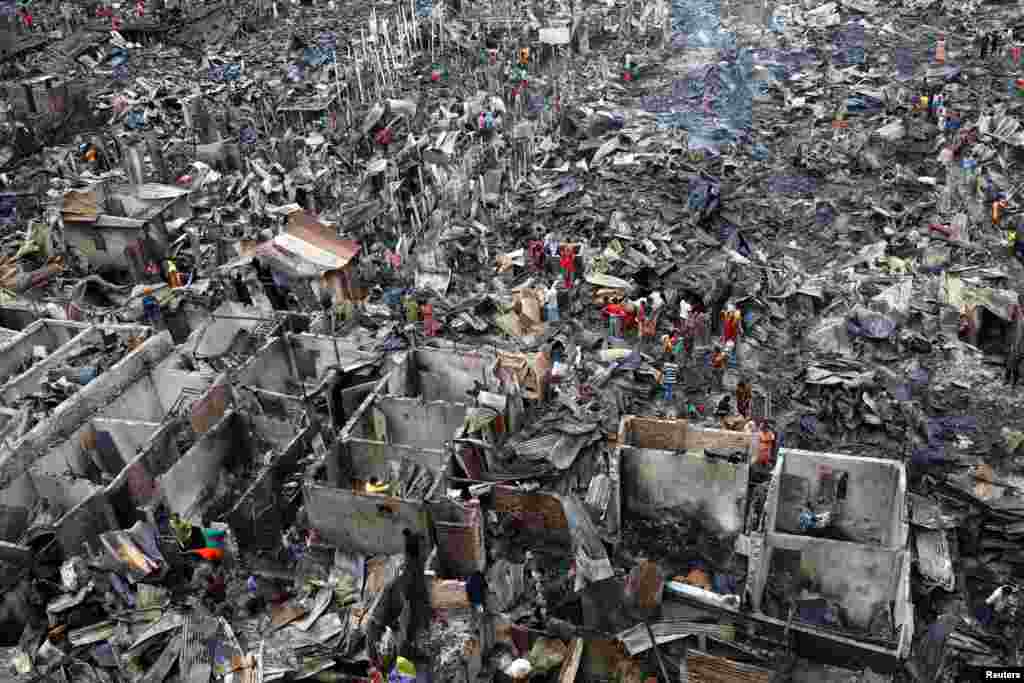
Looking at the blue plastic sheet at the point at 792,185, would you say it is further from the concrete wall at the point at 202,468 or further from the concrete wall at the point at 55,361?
the concrete wall at the point at 55,361

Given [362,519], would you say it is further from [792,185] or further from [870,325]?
[792,185]

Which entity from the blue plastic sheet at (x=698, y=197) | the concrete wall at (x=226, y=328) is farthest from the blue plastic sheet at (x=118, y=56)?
the blue plastic sheet at (x=698, y=197)

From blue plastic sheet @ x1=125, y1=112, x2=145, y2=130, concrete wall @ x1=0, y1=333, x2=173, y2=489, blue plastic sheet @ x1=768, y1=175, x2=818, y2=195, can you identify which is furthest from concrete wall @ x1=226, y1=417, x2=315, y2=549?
blue plastic sheet @ x1=125, y1=112, x2=145, y2=130

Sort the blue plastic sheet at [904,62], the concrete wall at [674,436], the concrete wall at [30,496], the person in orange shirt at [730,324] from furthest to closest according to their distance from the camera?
the blue plastic sheet at [904,62] → the person in orange shirt at [730,324] → the concrete wall at [674,436] → the concrete wall at [30,496]

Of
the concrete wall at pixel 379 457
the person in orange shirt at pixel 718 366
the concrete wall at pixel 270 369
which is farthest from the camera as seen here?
the person in orange shirt at pixel 718 366

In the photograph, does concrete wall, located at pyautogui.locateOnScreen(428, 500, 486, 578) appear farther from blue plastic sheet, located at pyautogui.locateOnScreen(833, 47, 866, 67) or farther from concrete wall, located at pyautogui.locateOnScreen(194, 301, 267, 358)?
blue plastic sheet, located at pyautogui.locateOnScreen(833, 47, 866, 67)

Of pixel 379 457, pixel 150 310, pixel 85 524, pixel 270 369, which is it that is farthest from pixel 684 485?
pixel 150 310

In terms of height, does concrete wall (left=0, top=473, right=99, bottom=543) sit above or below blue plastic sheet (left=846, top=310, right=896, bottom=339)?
above
